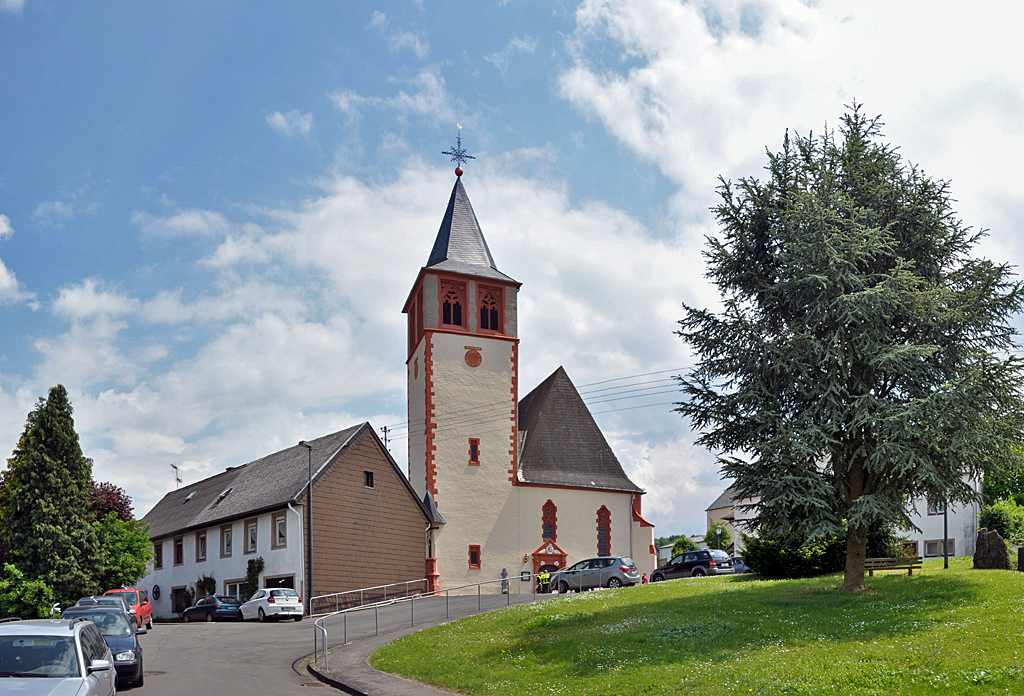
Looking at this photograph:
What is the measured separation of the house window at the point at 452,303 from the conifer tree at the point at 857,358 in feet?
105

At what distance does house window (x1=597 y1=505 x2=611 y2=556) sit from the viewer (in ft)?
179

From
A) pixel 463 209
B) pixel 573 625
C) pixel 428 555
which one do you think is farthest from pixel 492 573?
pixel 573 625

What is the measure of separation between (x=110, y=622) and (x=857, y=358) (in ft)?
58.8

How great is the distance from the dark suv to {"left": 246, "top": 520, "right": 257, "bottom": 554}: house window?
20.1 m

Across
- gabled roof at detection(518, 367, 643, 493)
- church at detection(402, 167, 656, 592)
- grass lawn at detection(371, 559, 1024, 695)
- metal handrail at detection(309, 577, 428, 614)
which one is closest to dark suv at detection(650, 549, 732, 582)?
church at detection(402, 167, 656, 592)

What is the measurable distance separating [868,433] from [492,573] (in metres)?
33.1

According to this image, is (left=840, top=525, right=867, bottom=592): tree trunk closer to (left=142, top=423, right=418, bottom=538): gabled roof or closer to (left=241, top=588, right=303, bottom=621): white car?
(left=241, top=588, right=303, bottom=621): white car

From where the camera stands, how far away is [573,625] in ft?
71.9

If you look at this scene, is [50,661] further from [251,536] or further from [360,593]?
[251,536]

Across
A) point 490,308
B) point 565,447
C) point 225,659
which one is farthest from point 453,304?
point 225,659

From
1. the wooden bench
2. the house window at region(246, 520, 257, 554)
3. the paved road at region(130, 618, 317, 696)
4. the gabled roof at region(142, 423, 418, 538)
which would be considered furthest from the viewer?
the house window at region(246, 520, 257, 554)

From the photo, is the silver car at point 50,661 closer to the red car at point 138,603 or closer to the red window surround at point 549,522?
the red car at point 138,603

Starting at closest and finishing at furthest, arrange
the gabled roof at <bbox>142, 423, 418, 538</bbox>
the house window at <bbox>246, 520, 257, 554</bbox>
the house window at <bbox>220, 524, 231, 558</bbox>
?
the gabled roof at <bbox>142, 423, 418, 538</bbox> < the house window at <bbox>246, 520, 257, 554</bbox> < the house window at <bbox>220, 524, 231, 558</bbox>

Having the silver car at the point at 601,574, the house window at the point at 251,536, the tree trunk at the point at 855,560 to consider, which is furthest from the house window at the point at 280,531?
the tree trunk at the point at 855,560
